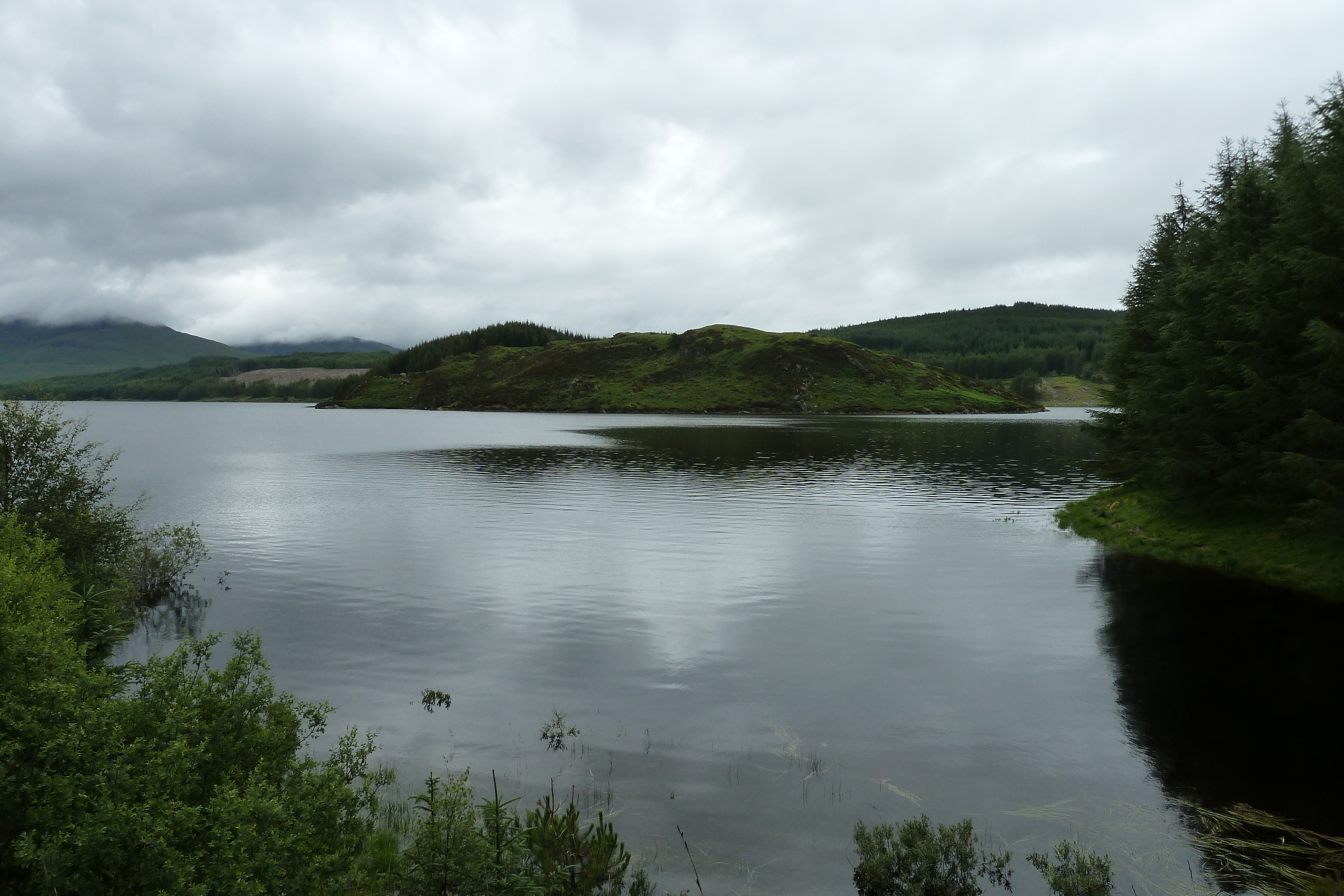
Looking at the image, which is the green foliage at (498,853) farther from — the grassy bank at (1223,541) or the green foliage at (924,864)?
the grassy bank at (1223,541)

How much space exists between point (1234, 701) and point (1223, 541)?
68.6ft

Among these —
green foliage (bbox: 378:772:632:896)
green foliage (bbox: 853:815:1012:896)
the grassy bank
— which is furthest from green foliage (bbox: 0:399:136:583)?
the grassy bank

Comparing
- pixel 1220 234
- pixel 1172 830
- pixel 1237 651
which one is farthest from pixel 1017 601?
pixel 1220 234

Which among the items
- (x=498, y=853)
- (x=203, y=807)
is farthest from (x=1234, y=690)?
(x=203, y=807)

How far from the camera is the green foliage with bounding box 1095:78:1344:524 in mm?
28109

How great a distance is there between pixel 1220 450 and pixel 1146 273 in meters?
21.1

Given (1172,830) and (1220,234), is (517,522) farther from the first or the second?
(1220,234)

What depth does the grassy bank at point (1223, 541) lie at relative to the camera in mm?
30703

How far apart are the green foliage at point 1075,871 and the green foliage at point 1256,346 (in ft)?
76.8

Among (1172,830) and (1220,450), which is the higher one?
(1220,450)

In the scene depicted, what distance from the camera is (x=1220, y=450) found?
115 feet

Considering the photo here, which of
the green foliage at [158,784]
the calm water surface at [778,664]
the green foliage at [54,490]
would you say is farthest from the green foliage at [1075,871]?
the green foliage at [54,490]

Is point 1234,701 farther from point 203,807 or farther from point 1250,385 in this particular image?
point 203,807

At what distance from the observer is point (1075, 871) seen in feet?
38.4
